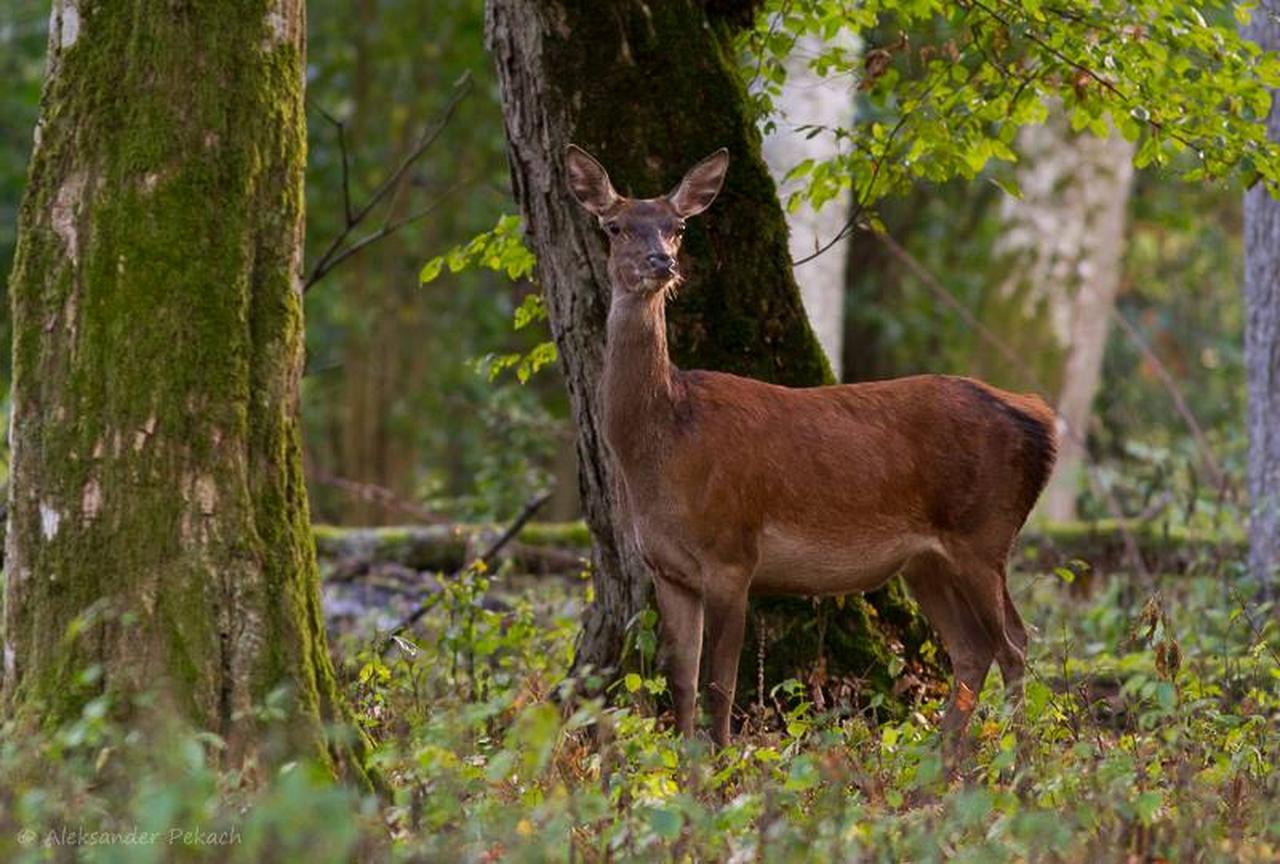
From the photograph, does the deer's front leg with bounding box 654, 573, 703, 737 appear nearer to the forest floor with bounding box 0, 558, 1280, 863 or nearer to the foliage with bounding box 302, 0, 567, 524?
the forest floor with bounding box 0, 558, 1280, 863

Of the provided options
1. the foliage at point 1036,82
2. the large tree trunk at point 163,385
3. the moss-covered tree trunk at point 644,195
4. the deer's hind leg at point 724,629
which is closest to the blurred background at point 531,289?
A: the foliage at point 1036,82

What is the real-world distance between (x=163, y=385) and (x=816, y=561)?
2.64m

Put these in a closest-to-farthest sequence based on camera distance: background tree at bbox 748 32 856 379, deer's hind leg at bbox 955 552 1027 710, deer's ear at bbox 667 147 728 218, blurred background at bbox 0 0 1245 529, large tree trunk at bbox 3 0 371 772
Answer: large tree trunk at bbox 3 0 371 772
deer's ear at bbox 667 147 728 218
deer's hind leg at bbox 955 552 1027 710
background tree at bbox 748 32 856 379
blurred background at bbox 0 0 1245 529

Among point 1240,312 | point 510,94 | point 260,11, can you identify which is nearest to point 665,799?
point 260,11

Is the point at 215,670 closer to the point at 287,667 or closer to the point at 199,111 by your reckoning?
the point at 287,667

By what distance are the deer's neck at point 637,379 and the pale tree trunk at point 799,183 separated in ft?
19.5

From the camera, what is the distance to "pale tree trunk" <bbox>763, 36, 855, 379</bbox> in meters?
13.7

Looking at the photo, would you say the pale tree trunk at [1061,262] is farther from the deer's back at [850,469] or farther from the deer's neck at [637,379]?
the deer's neck at [637,379]

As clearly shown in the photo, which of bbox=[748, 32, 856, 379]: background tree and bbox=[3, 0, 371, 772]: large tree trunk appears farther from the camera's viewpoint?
bbox=[748, 32, 856, 379]: background tree

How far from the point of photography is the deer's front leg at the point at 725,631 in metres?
7.54

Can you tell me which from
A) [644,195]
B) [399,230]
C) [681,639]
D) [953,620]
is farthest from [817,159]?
[399,230]

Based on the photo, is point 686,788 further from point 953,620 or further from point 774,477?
point 953,620

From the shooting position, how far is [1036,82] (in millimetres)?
8648

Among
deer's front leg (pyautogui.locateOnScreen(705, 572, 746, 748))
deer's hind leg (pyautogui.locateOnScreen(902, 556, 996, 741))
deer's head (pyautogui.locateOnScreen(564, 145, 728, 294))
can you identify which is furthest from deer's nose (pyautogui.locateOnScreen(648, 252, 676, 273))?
deer's hind leg (pyautogui.locateOnScreen(902, 556, 996, 741))
